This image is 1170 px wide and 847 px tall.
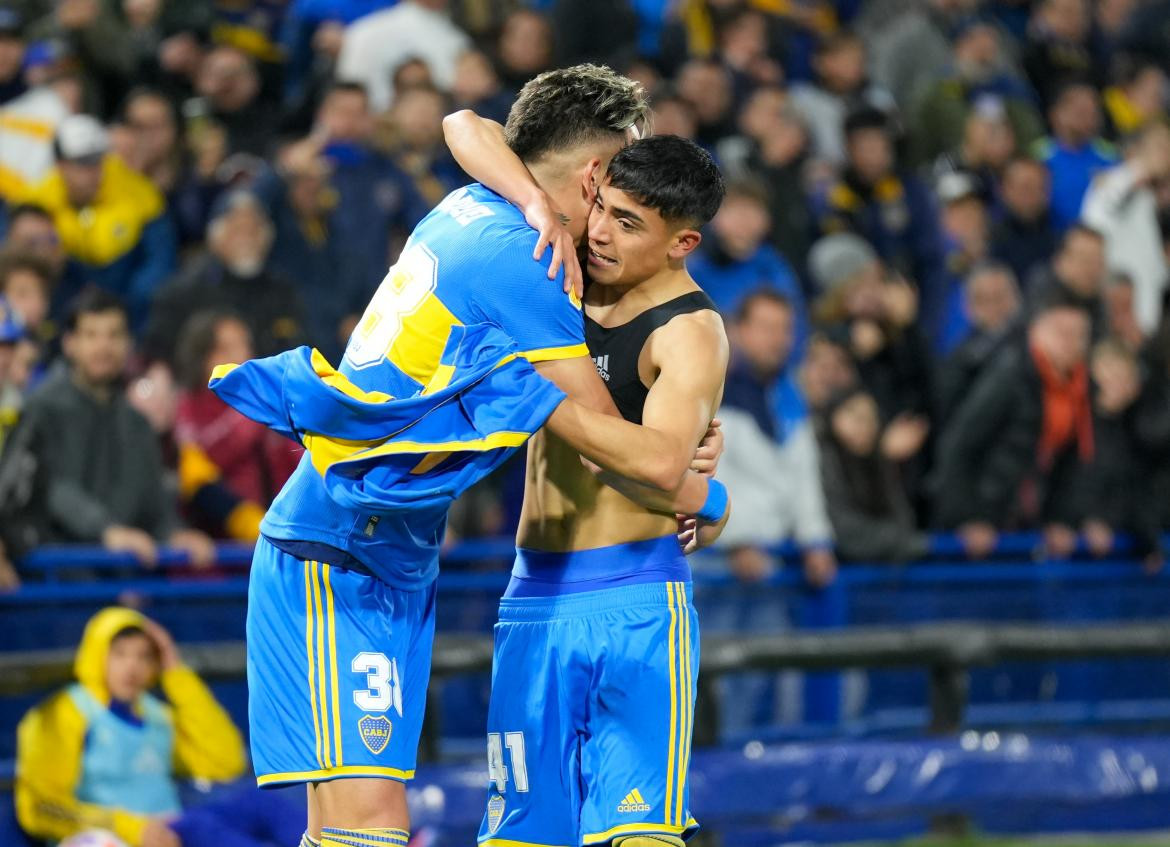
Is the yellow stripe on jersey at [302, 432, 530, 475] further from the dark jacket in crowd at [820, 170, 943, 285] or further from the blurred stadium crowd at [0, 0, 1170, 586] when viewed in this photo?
the dark jacket in crowd at [820, 170, 943, 285]

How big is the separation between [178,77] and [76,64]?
2.11 ft

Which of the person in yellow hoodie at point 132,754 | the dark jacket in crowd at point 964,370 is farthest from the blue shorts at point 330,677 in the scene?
the dark jacket in crowd at point 964,370

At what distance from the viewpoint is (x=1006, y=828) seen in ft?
30.8

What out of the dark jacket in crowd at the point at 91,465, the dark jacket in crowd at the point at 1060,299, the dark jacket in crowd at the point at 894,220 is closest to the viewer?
the dark jacket in crowd at the point at 91,465

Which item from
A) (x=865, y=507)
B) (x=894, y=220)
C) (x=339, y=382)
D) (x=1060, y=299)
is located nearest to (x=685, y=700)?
(x=339, y=382)

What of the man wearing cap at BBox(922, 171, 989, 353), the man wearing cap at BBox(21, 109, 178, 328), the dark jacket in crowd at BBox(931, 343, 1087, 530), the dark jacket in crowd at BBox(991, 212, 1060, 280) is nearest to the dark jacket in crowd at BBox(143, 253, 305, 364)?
the man wearing cap at BBox(21, 109, 178, 328)

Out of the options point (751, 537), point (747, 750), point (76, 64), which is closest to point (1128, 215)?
point (751, 537)

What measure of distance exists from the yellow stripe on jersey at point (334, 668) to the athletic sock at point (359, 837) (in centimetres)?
17

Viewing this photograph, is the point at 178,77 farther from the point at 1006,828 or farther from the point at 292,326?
the point at 1006,828

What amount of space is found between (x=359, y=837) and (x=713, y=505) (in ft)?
4.08

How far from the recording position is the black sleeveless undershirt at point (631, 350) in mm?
5207

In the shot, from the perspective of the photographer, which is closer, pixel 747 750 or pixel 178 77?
pixel 747 750

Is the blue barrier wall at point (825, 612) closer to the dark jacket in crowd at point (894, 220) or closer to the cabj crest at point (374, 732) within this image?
the dark jacket in crowd at point (894, 220)

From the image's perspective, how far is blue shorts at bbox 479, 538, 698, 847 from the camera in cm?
509
